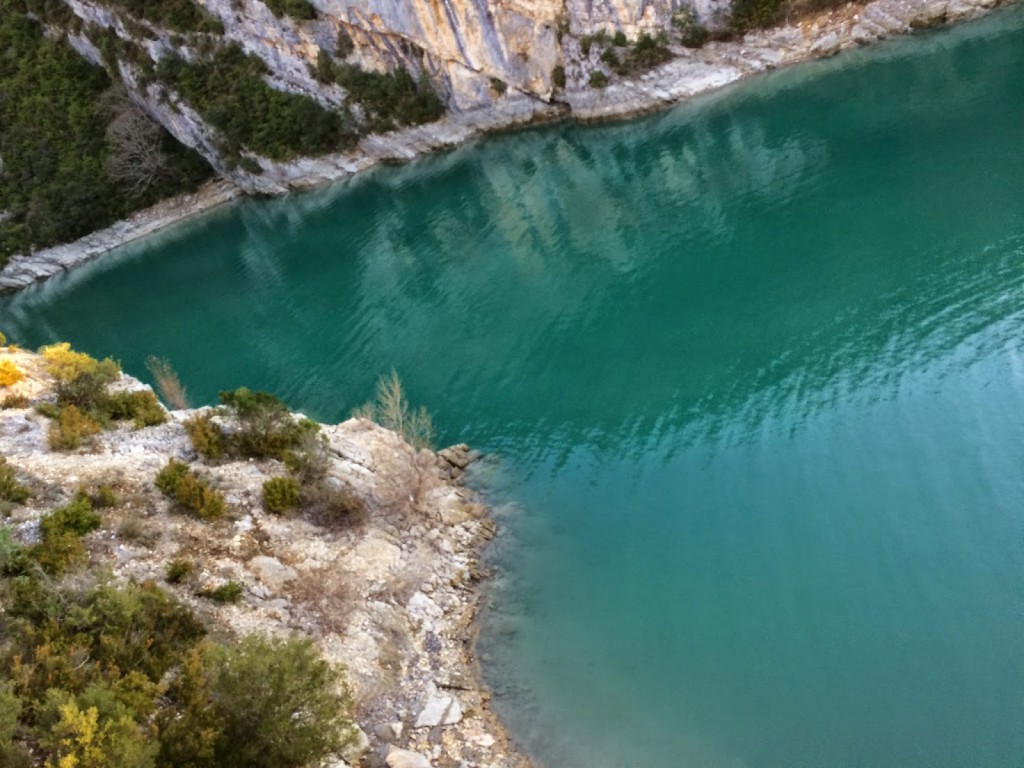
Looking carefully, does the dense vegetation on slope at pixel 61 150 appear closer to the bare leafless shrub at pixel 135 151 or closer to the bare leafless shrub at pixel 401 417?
the bare leafless shrub at pixel 135 151

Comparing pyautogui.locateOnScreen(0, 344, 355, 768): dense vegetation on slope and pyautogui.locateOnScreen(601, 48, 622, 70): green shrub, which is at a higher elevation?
pyautogui.locateOnScreen(601, 48, 622, 70): green shrub

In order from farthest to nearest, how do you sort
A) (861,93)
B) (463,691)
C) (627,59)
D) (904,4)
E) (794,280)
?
→ (627,59), (904,4), (861,93), (794,280), (463,691)

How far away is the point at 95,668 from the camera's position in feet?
44.8

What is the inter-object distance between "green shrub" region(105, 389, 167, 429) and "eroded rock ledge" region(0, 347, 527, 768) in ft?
1.44

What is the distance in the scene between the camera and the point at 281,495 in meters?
20.4

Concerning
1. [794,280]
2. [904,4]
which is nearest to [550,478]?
[794,280]

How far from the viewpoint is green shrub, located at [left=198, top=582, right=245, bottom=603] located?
17.2m

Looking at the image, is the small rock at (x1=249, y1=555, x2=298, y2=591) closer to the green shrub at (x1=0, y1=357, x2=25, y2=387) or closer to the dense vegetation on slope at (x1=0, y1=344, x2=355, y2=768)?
the dense vegetation on slope at (x1=0, y1=344, x2=355, y2=768)

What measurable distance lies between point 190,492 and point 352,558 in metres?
4.16

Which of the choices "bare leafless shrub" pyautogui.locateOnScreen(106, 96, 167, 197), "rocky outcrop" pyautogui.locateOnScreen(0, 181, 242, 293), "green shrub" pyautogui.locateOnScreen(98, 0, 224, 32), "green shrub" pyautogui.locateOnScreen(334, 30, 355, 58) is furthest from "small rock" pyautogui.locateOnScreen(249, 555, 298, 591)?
"bare leafless shrub" pyautogui.locateOnScreen(106, 96, 167, 197)

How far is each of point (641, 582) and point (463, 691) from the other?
462 cm

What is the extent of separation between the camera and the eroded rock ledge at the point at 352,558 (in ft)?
51.0

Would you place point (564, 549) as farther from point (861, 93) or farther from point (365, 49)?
point (365, 49)

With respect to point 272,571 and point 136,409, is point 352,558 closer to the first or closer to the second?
point 272,571
